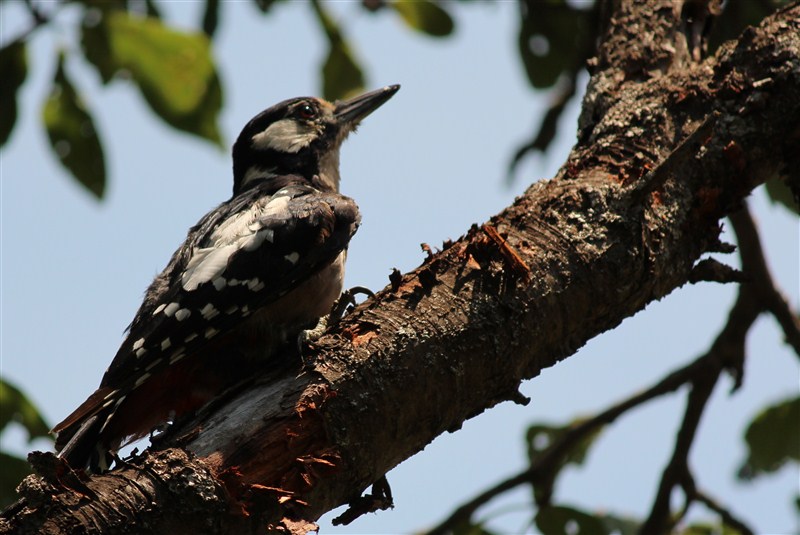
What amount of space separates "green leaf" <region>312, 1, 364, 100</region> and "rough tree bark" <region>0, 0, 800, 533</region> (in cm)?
133

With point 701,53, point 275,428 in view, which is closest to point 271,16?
point 701,53

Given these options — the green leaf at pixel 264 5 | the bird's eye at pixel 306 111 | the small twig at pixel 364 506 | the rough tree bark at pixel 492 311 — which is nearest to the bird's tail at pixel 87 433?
the rough tree bark at pixel 492 311

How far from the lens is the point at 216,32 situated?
459cm

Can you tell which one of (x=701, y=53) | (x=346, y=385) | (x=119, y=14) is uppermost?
(x=119, y=14)

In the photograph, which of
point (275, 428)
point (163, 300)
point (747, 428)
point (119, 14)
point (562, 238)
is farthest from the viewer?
point (747, 428)

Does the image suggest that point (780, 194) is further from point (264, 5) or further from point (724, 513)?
point (264, 5)

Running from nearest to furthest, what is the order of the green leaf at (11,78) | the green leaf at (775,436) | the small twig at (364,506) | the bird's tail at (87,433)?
the small twig at (364,506)
the bird's tail at (87,433)
the green leaf at (11,78)
the green leaf at (775,436)

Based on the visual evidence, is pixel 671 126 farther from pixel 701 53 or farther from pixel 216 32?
pixel 216 32

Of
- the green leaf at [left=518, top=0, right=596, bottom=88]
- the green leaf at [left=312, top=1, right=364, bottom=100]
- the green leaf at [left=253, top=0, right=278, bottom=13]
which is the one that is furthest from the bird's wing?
the green leaf at [left=518, top=0, right=596, bottom=88]

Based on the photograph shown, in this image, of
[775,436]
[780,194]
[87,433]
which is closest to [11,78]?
[87,433]

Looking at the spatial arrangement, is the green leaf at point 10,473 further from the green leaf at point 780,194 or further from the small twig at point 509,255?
the green leaf at point 780,194

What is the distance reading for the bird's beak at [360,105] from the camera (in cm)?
531

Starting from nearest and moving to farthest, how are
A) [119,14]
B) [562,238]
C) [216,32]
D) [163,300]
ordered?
[562,238] → [119,14] → [163,300] → [216,32]

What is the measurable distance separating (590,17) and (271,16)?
1.68m
